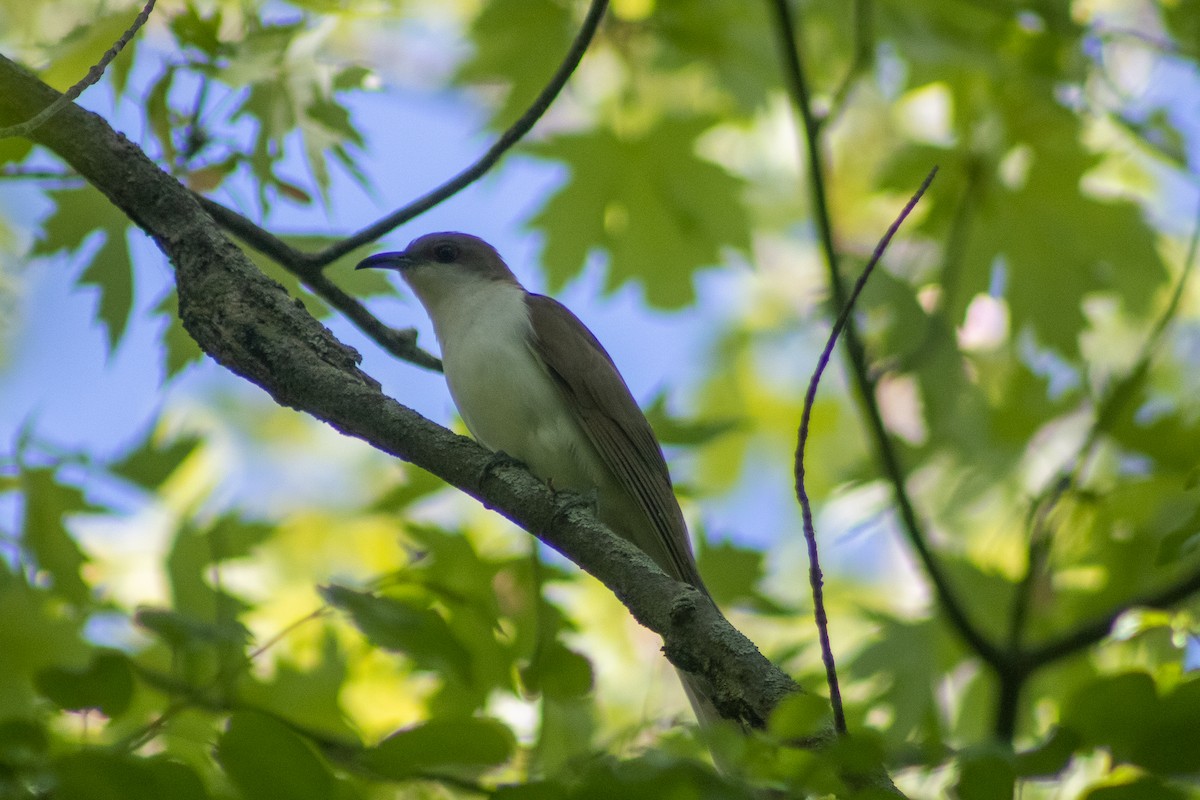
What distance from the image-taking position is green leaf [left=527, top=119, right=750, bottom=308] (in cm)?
689

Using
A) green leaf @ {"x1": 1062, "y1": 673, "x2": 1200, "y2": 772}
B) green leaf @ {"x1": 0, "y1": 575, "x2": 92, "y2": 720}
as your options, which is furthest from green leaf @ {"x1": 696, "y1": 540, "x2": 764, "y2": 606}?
green leaf @ {"x1": 1062, "y1": 673, "x2": 1200, "y2": 772}

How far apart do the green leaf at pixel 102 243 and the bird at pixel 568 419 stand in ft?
4.09

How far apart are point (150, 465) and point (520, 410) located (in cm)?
169

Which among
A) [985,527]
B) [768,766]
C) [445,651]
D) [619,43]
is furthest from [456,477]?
[985,527]

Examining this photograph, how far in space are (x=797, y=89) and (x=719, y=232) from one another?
1730mm

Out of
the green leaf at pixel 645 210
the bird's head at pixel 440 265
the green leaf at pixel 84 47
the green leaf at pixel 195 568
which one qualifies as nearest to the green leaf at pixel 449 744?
the green leaf at pixel 195 568

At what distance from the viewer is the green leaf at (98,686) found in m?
2.65

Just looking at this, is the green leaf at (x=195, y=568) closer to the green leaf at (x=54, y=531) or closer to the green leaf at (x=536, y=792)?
the green leaf at (x=54, y=531)

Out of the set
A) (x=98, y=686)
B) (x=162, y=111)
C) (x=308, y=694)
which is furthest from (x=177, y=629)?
(x=162, y=111)

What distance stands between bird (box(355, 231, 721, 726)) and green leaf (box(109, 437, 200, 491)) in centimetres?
131

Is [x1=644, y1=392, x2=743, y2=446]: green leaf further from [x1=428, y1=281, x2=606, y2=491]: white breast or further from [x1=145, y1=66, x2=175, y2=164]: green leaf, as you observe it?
[x1=145, y1=66, x2=175, y2=164]: green leaf

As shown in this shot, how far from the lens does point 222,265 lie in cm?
371

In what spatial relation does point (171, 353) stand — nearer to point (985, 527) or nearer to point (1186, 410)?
point (1186, 410)

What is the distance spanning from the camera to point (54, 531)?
179 inches
